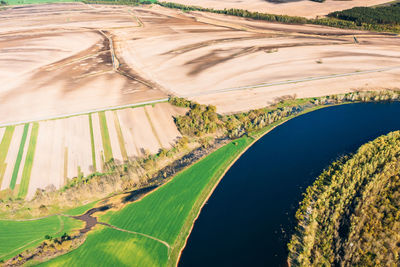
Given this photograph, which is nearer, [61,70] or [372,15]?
[61,70]

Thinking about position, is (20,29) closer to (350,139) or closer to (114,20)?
(114,20)

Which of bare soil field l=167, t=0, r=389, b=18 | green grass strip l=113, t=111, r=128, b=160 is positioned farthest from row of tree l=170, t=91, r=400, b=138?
bare soil field l=167, t=0, r=389, b=18

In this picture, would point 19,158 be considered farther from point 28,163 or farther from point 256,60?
point 256,60

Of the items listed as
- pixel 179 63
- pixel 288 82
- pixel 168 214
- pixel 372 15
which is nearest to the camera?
pixel 168 214

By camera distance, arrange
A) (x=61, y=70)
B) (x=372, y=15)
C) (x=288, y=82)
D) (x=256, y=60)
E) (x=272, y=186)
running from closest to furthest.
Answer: (x=272, y=186) < (x=288, y=82) < (x=61, y=70) < (x=256, y=60) < (x=372, y=15)

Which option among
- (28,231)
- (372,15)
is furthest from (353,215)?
(372,15)

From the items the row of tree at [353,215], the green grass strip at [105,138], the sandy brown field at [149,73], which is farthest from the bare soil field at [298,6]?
the green grass strip at [105,138]
